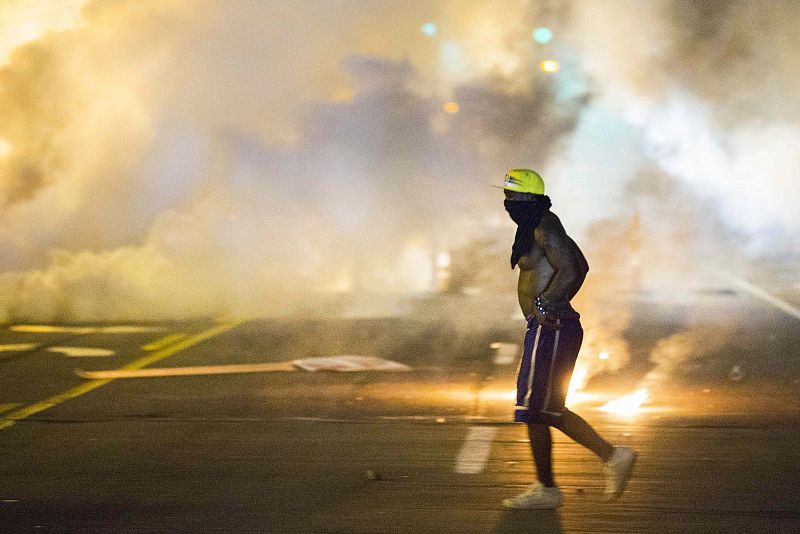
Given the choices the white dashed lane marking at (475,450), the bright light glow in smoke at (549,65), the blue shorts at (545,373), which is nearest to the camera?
the blue shorts at (545,373)

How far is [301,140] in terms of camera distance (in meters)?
18.8

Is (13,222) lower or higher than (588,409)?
higher

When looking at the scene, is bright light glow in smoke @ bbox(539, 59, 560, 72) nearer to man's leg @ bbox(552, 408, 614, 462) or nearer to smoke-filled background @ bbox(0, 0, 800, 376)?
smoke-filled background @ bbox(0, 0, 800, 376)

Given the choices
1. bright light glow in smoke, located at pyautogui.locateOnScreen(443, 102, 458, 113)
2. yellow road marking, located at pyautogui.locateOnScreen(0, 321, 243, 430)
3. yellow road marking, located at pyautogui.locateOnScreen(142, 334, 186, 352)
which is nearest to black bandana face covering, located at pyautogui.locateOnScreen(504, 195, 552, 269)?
yellow road marking, located at pyautogui.locateOnScreen(0, 321, 243, 430)

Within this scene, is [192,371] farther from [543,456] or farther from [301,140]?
[301,140]

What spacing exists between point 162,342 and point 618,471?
7241mm

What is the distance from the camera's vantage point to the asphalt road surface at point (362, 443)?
5.91 metres

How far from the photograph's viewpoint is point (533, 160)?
26.1 metres

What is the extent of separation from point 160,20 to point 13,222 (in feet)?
10.9

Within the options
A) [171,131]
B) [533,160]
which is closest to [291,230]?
[171,131]

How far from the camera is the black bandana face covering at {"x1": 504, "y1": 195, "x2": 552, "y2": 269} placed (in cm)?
596

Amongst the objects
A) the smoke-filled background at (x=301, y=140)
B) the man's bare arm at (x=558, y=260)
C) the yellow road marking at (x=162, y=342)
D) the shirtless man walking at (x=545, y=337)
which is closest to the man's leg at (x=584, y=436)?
the shirtless man walking at (x=545, y=337)

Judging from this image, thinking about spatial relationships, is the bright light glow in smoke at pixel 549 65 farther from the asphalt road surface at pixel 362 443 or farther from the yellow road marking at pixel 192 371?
the yellow road marking at pixel 192 371

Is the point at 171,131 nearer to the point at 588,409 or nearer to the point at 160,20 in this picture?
the point at 160,20
